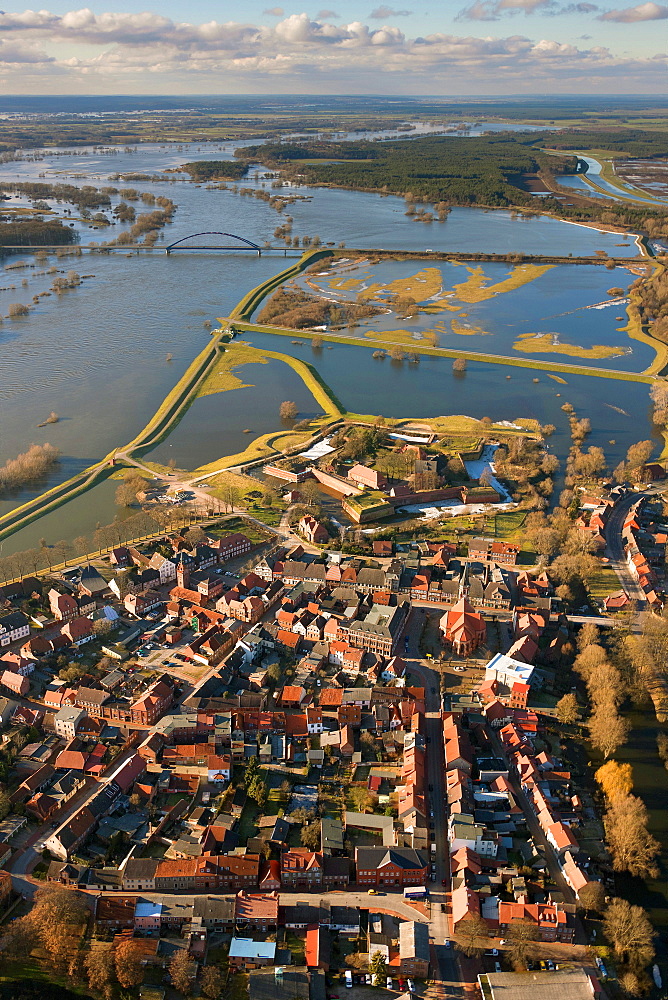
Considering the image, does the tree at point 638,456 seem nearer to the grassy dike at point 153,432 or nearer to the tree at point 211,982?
the grassy dike at point 153,432

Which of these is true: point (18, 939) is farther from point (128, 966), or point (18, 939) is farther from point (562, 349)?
point (562, 349)

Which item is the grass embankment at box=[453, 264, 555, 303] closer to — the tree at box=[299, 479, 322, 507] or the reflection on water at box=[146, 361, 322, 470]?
the reflection on water at box=[146, 361, 322, 470]

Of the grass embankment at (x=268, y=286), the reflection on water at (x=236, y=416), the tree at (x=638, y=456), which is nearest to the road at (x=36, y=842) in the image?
the reflection on water at (x=236, y=416)

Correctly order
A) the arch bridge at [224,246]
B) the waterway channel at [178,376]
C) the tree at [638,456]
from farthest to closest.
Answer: the arch bridge at [224,246] < the waterway channel at [178,376] < the tree at [638,456]

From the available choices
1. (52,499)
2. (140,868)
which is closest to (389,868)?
(140,868)

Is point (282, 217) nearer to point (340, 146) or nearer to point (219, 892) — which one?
point (340, 146)

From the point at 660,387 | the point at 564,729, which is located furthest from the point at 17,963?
the point at 660,387
